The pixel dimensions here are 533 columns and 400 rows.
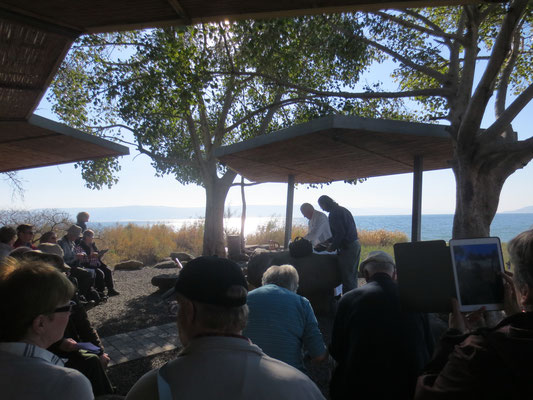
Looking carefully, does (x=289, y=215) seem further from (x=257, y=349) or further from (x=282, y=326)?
(x=257, y=349)

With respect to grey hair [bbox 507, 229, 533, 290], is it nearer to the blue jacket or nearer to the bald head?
the blue jacket

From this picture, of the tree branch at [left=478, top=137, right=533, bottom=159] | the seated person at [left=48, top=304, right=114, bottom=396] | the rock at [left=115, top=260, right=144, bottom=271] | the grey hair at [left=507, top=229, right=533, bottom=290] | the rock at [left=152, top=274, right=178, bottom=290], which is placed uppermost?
the tree branch at [left=478, top=137, right=533, bottom=159]

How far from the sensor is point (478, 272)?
6.54 feet

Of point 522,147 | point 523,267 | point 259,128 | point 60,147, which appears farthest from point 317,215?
point 259,128

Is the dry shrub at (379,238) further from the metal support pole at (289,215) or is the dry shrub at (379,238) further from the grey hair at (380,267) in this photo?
→ the grey hair at (380,267)

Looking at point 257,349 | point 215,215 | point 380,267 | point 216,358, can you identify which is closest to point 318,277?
point 380,267

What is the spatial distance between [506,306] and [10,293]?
2371 millimetres

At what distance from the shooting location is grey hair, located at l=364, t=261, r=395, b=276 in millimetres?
2973

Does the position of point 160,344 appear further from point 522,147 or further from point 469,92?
point 469,92

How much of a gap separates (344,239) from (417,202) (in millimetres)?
1280

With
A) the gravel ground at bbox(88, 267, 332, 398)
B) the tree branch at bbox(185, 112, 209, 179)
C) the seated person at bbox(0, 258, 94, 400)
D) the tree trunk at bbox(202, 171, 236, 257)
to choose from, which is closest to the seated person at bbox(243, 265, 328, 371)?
the seated person at bbox(0, 258, 94, 400)

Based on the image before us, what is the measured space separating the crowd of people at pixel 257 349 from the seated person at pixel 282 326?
8cm

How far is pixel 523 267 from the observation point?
1438 millimetres

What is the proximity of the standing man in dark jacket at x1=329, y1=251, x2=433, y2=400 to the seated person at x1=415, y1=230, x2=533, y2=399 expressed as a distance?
1.08m
